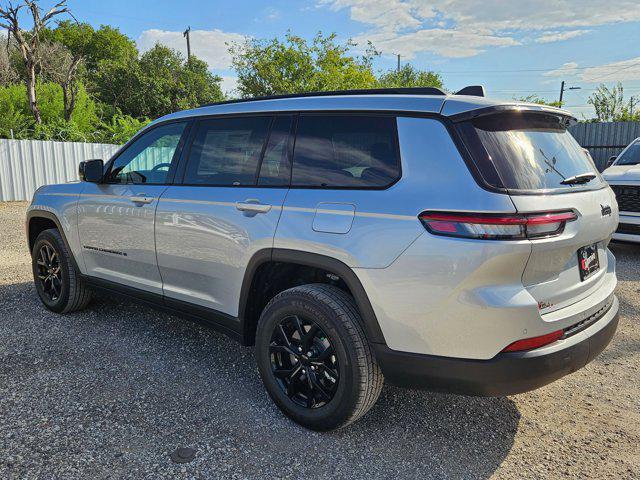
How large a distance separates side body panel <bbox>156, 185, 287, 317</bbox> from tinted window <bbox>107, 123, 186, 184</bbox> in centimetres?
30

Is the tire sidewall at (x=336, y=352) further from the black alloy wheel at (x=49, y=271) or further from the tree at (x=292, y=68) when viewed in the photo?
the tree at (x=292, y=68)

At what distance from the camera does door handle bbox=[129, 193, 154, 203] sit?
11.6 ft

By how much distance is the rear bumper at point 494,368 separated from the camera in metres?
2.17

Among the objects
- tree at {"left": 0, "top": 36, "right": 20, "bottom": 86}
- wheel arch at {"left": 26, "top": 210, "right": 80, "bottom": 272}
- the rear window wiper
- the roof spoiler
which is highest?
tree at {"left": 0, "top": 36, "right": 20, "bottom": 86}

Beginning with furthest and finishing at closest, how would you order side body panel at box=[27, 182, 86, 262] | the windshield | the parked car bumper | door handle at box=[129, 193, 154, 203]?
the windshield < the parked car bumper < side body panel at box=[27, 182, 86, 262] < door handle at box=[129, 193, 154, 203]

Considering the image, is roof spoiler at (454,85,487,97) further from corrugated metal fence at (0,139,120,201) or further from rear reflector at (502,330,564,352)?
corrugated metal fence at (0,139,120,201)

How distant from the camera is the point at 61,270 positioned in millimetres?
4465

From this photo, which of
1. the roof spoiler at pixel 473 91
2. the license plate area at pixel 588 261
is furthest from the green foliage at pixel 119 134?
the license plate area at pixel 588 261

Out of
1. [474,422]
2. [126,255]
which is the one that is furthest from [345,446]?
[126,255]

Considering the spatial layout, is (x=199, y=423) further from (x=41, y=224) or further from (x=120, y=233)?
(x=41, y=224)

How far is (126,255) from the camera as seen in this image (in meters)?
3.77

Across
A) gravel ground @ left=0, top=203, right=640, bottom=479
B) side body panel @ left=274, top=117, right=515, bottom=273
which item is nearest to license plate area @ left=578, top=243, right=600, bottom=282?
side body panel @ left=274, top=117, right=515, bottom=273

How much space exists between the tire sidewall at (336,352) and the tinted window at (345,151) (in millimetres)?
666

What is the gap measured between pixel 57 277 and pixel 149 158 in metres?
1.83
